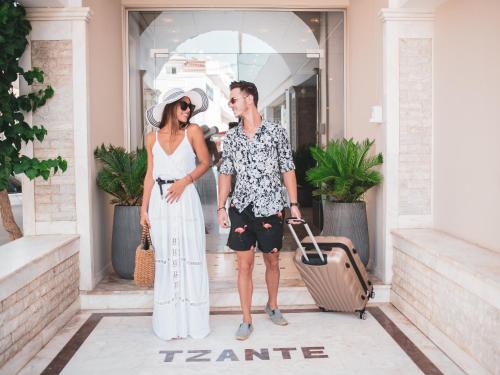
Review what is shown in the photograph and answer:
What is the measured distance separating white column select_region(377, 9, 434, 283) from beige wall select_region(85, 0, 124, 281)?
231 cm

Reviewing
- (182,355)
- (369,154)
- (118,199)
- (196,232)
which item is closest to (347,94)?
(369,154)

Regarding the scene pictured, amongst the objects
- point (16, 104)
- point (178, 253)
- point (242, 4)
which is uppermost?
point (242, 4)

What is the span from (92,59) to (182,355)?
2.52 metres

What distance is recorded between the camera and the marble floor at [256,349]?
3.39m

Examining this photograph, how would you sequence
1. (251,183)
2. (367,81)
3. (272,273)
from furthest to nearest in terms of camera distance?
(367,81), (272,273), (251,183)

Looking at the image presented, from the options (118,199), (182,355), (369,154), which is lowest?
(182,355)

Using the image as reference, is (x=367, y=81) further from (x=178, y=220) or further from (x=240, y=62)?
(x=178, y=220)

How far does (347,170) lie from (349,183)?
0.11m

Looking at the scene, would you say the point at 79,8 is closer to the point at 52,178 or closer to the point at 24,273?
the point at 52,178

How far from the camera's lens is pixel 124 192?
16.3ft

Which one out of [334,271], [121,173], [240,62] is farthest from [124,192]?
[240,62]

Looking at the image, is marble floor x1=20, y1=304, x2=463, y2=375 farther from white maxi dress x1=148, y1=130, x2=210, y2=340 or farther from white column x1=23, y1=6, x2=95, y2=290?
white column x1=23, y1=6, x2=95, y2=290

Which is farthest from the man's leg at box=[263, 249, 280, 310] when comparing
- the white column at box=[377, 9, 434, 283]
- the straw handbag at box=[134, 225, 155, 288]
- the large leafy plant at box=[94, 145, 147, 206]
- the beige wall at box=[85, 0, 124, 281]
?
the beige wall at box=[85, 0, 124, 281]

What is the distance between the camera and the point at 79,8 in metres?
4.53
